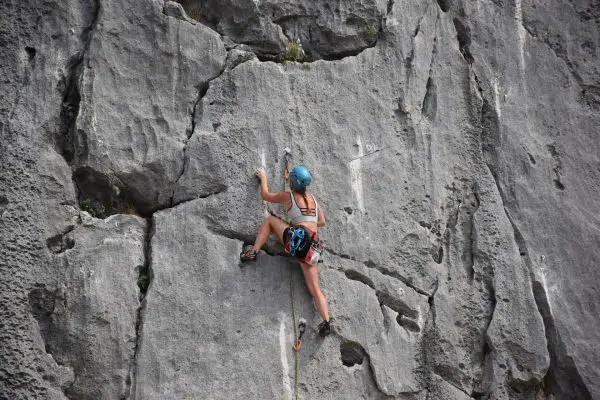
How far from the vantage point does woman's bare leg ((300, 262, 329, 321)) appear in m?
8.02

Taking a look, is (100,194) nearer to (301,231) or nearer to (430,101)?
(301,231)

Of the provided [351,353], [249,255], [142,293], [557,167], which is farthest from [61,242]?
[557,167]

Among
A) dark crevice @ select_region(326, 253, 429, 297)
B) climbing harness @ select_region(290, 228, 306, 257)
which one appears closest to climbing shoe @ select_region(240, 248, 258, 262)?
climbing harness @ select_region(290, 228, 306, 257)

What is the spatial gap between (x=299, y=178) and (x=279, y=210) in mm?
547

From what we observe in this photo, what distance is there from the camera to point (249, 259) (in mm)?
8117

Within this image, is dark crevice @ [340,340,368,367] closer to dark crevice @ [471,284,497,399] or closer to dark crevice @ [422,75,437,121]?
dark crevice @ [471,284,497,399]

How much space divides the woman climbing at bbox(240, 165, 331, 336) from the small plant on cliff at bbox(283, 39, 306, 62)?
5.33 feet

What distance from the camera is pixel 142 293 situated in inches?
313

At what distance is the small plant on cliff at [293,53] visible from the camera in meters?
9.23

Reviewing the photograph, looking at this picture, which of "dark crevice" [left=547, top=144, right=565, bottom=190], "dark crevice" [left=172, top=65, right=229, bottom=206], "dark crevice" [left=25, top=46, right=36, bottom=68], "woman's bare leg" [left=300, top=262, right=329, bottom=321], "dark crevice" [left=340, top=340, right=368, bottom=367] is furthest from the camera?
"dark crevice" [left=547, top=144, right=565, bottom=190]

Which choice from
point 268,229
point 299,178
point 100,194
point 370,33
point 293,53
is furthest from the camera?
point 370,33

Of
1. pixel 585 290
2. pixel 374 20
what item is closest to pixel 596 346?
pixel 585 290

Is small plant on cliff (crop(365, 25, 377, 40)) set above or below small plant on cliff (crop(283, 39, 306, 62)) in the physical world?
above

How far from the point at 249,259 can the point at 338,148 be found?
163 centimetres
